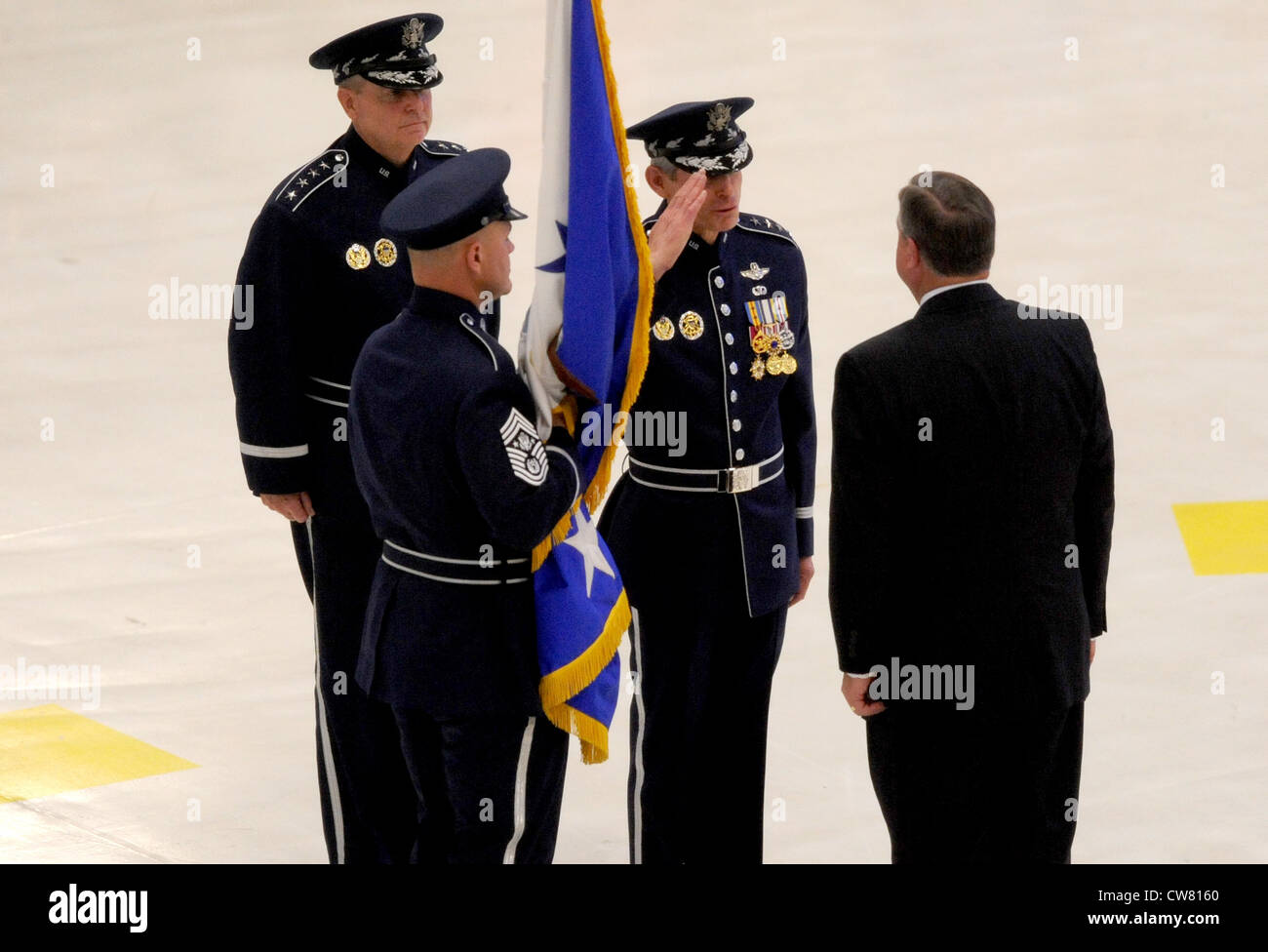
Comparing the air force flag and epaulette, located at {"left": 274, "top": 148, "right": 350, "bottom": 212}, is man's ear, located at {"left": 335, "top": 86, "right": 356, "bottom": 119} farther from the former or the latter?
the air force flag

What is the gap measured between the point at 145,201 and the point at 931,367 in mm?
6311

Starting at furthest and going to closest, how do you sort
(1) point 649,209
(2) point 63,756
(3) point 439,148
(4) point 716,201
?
1. (1) point 649,209
2. (2) point 63,756
3. (3) point 439,148
4. (4) point 716,201

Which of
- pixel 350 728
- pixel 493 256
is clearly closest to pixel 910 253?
pixel 493 256

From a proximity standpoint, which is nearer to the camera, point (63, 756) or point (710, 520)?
point (710, 520)

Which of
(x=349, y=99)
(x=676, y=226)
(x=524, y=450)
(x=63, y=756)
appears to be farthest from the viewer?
(x=63, y=756)

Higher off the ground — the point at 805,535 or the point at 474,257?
the point at 474,257

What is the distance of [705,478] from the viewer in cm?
352

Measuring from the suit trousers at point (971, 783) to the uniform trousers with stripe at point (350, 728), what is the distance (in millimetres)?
1069

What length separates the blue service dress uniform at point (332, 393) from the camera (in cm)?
348

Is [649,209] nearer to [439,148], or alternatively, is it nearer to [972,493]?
[439,148]

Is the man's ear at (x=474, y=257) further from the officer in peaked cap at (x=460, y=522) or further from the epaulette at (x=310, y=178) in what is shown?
the epaulette at (x=310, y=178)

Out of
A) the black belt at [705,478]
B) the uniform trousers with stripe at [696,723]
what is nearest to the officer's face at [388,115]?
the black belt at [705,478]

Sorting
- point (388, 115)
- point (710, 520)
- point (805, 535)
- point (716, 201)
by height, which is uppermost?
point (388, 115)

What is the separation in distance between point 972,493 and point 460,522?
2.86 ft
